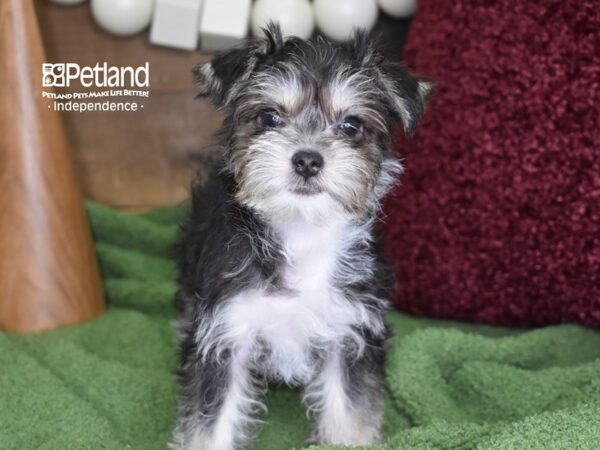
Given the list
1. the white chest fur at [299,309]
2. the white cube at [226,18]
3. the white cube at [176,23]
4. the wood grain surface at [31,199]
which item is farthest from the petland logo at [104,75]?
the white chest fur at [299,309]

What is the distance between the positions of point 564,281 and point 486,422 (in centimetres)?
71

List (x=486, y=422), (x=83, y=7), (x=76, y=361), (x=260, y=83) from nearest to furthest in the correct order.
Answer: (x=260, y=83), (x=486, y=422), (x=76, y=361), (x=83, y=7)

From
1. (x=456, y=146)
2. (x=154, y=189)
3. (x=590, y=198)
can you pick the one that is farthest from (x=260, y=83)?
(x=154, y=189)

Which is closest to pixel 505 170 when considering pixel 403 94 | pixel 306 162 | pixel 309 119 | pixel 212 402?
pixel 403 94

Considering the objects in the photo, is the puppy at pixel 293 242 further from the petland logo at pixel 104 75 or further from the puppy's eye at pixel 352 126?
the petland logo at pixel 104 75

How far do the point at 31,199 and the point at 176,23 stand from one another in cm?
108

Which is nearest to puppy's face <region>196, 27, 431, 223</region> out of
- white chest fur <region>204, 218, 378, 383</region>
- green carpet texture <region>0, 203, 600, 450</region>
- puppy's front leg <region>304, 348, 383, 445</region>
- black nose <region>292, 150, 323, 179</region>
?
black nose <region>292, 150, 323, 179</region>

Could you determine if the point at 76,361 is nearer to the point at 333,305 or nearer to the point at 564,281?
the point at 333,305

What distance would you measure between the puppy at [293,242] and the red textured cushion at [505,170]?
2.17 feet

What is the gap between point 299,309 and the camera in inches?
88.5

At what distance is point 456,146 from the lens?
3.02 metres

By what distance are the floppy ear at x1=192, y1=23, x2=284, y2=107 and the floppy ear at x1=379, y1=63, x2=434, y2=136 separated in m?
0.32

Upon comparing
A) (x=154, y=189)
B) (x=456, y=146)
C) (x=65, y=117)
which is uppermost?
(x=456, y=146)

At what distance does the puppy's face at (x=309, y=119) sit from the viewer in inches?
82.7
